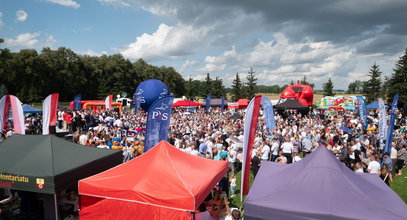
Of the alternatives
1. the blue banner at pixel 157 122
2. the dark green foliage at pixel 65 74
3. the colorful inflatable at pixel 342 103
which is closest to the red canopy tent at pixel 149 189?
the blue banner at pixel 157 122

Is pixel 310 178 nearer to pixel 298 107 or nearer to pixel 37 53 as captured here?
pixel 298 107

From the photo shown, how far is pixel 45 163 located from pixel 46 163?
0.02 metres

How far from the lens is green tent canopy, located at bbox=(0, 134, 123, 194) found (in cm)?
561

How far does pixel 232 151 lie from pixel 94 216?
19.8 feet

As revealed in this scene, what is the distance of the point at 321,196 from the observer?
4359mm

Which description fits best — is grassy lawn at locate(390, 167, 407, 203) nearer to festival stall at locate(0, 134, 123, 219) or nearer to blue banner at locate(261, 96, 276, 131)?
blue banner at locate(261, 96, 276, 131)

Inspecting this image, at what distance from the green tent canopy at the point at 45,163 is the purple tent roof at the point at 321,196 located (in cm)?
408

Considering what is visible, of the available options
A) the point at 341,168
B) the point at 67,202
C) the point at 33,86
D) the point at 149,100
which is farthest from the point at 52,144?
the point at 33,86

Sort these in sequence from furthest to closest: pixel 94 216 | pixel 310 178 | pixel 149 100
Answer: pixel 149 100 < pixel 94 216 < pixel 310 178

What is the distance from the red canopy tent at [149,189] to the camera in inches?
187

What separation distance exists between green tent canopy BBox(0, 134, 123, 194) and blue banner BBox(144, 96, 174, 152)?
1.58 meters

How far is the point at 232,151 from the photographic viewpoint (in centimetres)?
1036

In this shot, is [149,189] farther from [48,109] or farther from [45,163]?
[48,109]

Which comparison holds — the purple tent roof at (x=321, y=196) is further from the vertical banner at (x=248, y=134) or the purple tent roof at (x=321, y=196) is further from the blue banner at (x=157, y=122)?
the blue banner at (x=157, y=122)
